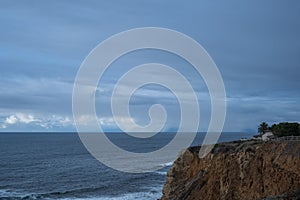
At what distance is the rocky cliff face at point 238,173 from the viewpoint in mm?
29656

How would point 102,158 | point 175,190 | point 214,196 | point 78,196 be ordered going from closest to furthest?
point 214,196, point 175,190, point 78,196, point 102,158

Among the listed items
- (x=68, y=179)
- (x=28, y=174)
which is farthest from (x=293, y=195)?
(x=28, y=174)

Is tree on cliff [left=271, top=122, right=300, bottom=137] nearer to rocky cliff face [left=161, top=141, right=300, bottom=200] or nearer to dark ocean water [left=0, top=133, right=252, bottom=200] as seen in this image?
rocky cliff face [left=161, top=141, right=300, bottom=200]

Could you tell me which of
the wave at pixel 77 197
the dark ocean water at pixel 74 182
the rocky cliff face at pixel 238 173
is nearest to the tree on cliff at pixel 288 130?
the rocky cliff face at pixel 238 173

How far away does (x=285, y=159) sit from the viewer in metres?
30.2

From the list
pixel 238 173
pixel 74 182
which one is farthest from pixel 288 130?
pixel 74 182

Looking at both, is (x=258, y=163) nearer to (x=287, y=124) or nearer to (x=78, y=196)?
(x=287, y=124)

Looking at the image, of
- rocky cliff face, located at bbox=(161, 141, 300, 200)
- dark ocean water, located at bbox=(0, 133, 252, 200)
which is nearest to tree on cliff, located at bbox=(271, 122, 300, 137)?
rocky cliff face, located at bbox=(161, 141, 300, 200)

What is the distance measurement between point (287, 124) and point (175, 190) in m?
26.1

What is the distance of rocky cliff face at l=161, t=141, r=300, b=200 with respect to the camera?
29656 mm

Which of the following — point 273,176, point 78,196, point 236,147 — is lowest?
point 78,196

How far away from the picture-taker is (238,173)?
3338cm

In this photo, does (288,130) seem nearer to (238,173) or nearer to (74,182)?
(238,173)

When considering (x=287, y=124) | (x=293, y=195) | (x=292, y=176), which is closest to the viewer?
(x=293, y=195)
